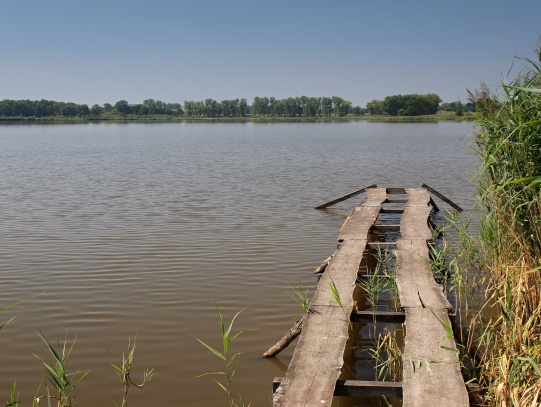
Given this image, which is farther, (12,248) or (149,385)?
(12,248)

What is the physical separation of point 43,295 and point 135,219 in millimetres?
5193

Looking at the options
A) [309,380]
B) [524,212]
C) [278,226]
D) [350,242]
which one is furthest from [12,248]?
[524,212]

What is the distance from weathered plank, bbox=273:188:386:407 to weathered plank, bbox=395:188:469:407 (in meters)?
0.52

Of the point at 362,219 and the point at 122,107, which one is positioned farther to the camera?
the point at 122,107

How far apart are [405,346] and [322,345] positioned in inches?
25.8

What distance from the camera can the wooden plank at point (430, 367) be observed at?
3.65 metres

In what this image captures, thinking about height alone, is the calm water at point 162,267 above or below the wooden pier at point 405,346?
below

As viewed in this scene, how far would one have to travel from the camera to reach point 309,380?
3938 mm

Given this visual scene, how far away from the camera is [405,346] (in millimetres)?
4453

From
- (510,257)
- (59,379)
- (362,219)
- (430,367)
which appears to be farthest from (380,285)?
(59,379)

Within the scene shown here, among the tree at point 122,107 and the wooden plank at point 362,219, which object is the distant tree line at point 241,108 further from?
the wooden plank at point 362,219

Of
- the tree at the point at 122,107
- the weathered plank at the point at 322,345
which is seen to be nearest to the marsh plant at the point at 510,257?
the weathered plank at the point at 322,345

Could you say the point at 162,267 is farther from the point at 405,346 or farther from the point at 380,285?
the point at 405,346

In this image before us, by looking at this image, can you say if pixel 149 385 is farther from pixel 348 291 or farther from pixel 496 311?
pixel 496 311
